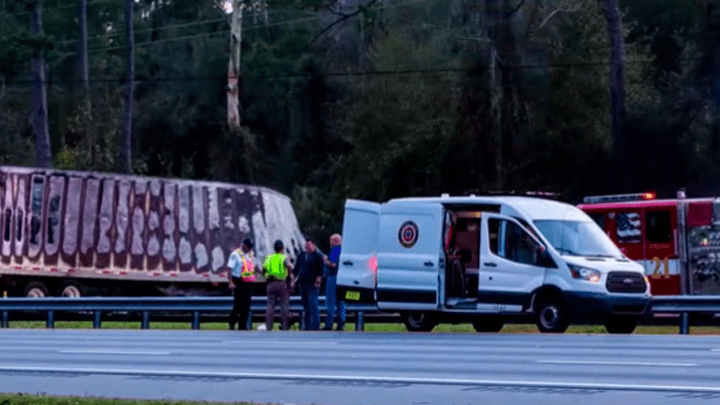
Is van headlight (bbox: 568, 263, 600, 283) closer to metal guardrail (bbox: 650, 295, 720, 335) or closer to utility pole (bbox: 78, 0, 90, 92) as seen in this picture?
metal guardrail (bbox: 650, 295, 720, 335)

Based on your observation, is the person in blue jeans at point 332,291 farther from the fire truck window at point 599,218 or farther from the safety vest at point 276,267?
the fire truck window at point 599,218

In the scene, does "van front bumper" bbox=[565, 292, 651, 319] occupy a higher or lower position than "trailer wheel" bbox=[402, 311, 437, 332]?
higher

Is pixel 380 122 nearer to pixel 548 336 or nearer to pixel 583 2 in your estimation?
pixel 583 2

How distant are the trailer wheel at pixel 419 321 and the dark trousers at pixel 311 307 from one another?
5.73 ft

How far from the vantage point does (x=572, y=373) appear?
16438 mm

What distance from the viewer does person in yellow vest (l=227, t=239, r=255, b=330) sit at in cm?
3058

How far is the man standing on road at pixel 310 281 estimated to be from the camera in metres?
29.2

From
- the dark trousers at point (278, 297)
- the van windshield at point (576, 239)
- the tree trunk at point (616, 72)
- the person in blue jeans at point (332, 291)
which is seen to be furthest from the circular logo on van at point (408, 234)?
the tree trunk at point (616, 72)

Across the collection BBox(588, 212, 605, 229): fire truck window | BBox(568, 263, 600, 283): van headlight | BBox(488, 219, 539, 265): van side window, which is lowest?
BBox(568, 263, 600, 283): van headlight

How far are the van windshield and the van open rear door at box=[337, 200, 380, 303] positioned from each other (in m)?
2.84

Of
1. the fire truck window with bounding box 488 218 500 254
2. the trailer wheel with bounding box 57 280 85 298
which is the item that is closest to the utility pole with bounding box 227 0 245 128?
the trailer wheel with bounding box 57 280 85 298

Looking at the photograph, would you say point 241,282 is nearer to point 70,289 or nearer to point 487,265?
point 487,265

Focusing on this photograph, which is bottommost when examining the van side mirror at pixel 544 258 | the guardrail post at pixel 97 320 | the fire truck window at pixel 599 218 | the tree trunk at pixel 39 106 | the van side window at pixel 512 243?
the guardrail post at pixel 97 320

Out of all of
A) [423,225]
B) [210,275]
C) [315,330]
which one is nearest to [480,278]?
[423,225]
